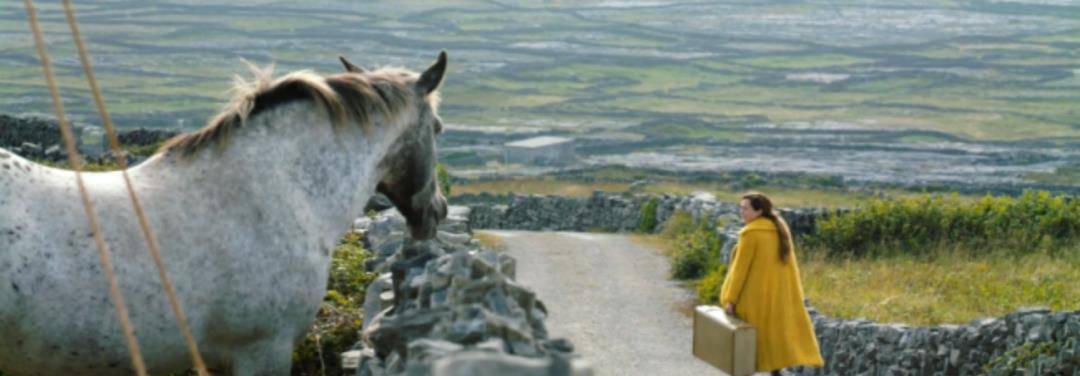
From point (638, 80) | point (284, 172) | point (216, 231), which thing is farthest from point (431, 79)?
point (638, 80)

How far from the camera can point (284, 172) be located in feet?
25.7

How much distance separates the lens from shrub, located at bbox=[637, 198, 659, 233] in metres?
36.7

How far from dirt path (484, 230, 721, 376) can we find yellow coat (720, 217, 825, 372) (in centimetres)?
140

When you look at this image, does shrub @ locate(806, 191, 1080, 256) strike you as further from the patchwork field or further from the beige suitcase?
the patchwork field

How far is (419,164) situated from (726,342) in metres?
4.99

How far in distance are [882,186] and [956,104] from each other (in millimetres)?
73762

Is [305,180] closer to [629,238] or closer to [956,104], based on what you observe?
[629,238]

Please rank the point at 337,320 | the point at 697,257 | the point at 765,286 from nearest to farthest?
the point at 337,320, the point at 765,286, the point at 697,257

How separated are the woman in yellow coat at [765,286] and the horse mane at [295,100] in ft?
18.6

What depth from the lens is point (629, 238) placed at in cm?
3338

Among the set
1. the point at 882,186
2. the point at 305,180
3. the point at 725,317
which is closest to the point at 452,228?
the point at 725,317

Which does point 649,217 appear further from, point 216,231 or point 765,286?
point 216,231

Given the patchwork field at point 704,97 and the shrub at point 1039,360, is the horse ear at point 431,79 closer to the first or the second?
the shrub at point 1039,360

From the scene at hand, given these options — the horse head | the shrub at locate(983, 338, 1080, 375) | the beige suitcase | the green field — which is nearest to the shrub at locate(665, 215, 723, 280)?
the shrub at locate(983, 338, 1080, 375)
